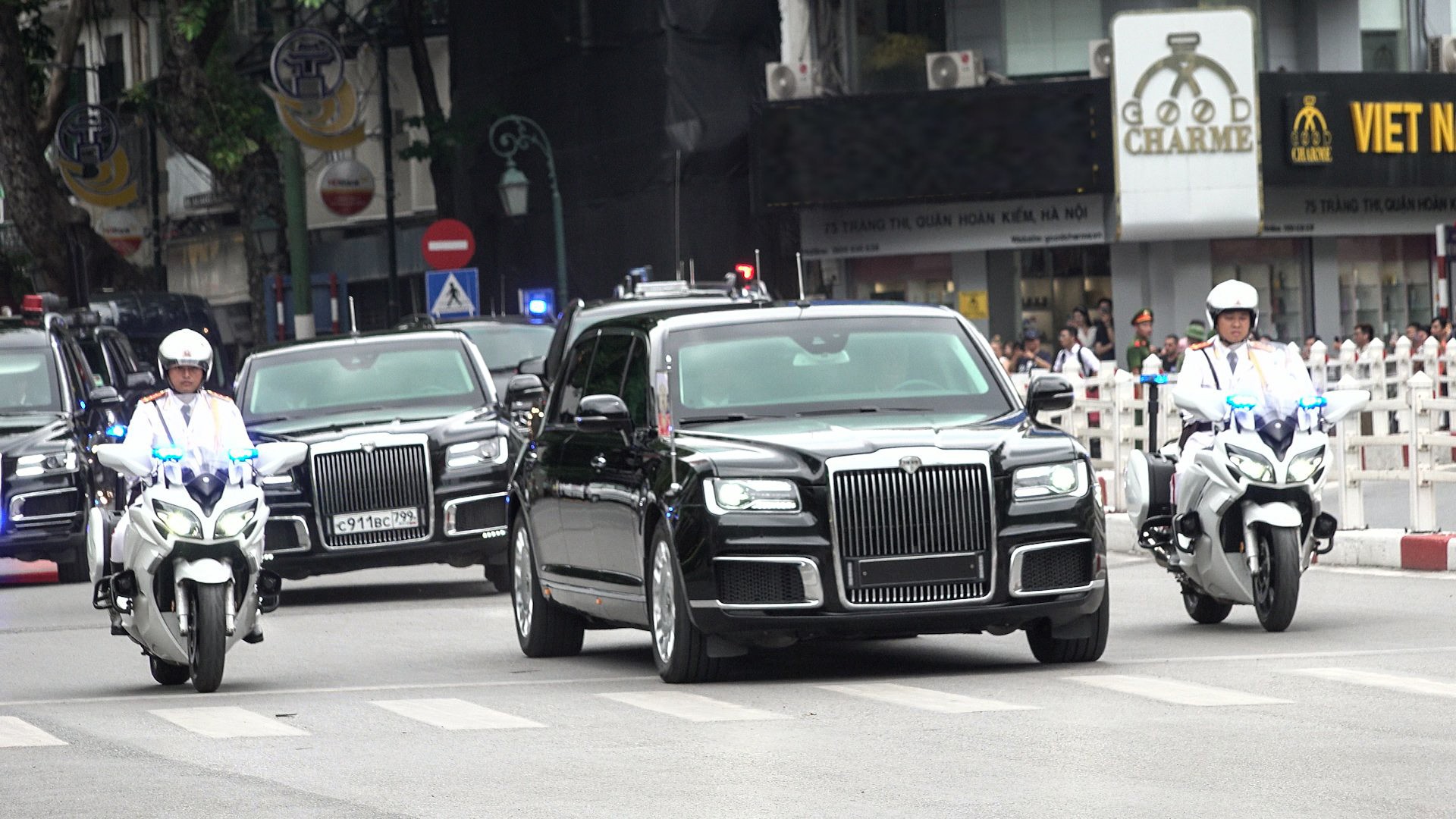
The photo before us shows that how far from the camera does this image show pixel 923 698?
11.2m

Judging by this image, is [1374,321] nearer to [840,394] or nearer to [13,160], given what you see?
[13,160]

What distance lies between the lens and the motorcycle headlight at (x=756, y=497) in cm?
1183

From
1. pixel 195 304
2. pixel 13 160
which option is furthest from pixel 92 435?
pixel 13 160

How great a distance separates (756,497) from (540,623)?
109 inches

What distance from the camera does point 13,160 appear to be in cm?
4134

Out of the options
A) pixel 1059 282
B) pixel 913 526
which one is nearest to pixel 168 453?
pixel 913 526

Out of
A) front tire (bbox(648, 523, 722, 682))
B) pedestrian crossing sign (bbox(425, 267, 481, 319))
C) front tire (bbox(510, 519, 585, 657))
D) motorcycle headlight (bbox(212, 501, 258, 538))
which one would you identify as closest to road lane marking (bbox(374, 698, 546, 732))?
front tire (bbox(648, 523, 722, 682))

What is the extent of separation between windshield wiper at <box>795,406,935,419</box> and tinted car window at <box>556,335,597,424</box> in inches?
70.0

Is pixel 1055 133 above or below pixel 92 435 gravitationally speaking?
above

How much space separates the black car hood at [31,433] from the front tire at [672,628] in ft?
34.1

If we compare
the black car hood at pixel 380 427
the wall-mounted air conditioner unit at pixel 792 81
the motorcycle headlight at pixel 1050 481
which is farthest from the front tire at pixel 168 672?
the wall-mounted air conditioner unit at pixel 792 81

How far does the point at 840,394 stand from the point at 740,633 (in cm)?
144

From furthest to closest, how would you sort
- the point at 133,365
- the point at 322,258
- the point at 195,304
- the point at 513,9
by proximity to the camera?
the point at 322,258 → the point at 513,9 → the point at 195,304 → the point at 133,365

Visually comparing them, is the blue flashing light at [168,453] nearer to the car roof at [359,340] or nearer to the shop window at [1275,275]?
the car roof at [359,340]
